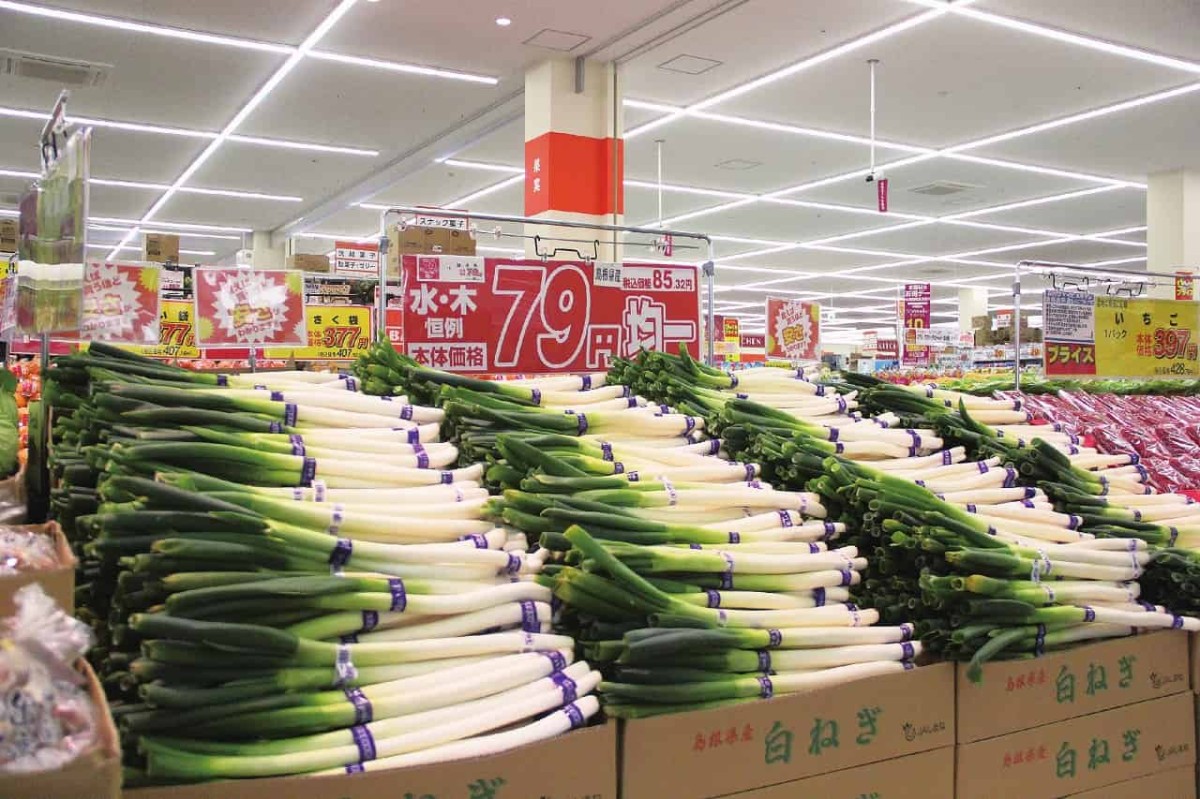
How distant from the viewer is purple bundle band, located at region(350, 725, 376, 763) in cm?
140

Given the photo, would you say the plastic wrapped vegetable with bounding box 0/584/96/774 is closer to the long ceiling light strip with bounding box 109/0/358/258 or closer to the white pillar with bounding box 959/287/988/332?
the long ceiling light strip with bounding box 109/0/358/258

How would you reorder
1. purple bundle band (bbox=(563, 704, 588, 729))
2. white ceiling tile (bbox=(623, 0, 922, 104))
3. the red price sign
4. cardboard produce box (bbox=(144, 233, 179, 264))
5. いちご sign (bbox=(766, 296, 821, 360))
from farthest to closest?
cardboard produce box (bbox=(144, 233, 179, 264))
いちご sign (bbox=(766, 296, 821, 360))
white ceiling tile (bbox=(623, 0, 922, 104))
the red price sign
purple bundle band (bbox=(563, 704, 588, 729))

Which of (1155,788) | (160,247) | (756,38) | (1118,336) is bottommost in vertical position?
(1155,788)

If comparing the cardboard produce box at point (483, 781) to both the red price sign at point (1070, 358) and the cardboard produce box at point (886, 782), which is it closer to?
the cardboard produce box at point (886, 782)

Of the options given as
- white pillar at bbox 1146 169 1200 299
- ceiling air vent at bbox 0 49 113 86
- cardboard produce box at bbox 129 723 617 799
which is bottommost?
cardboard produce box at bbox 129 723 617 799

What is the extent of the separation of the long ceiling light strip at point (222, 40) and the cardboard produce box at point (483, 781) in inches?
272

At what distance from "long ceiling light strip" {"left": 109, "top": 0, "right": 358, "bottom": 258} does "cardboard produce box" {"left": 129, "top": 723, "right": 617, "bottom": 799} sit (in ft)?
19.9

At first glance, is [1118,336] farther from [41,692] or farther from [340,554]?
[41,692]

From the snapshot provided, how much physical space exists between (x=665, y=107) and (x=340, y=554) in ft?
25.2

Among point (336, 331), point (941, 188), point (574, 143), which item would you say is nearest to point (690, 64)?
point (574, 143)

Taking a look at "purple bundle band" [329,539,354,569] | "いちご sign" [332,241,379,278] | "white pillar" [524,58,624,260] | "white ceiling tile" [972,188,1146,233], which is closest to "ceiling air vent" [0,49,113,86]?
"いちご sign" [332,241,379,278]

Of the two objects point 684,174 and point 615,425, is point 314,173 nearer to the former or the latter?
point 684,174

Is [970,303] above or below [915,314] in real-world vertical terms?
above

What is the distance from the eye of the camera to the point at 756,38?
7.06 m
